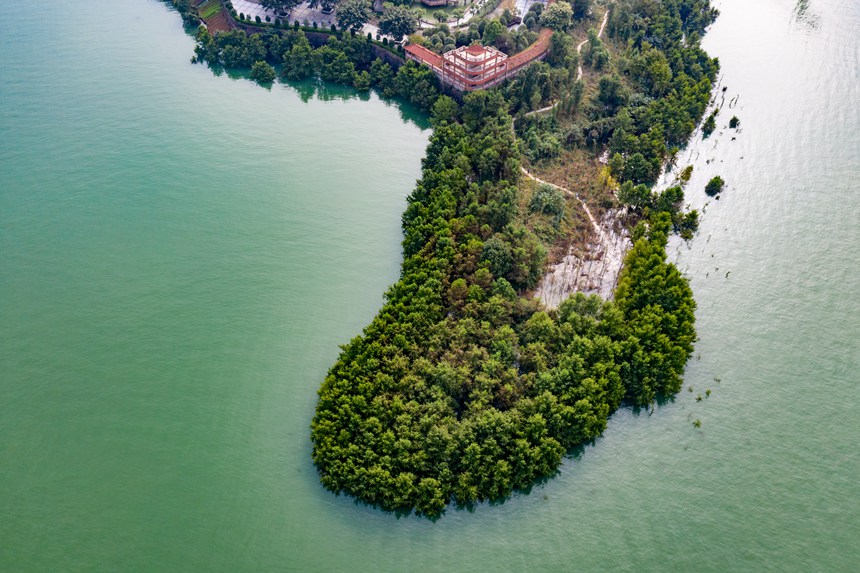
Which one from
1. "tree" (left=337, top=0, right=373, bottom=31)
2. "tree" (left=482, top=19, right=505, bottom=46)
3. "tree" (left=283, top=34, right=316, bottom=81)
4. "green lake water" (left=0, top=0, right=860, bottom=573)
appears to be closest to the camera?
"green lake water" (left=0, top=0, right=860, bottom=573)

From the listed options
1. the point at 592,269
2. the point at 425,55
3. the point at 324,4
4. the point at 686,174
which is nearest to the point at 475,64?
the point at 425,55

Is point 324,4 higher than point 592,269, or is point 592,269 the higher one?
point 324,4

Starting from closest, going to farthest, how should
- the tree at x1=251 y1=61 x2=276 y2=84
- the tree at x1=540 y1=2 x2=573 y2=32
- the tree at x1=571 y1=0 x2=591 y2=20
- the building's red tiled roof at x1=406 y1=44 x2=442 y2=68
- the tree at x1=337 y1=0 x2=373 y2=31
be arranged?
the building's red tiled roof at x1=406 y1=44 x2=442 y2=68
the tree at x1=251 y1=61 x2=276 y2=84
the tree at x1=540 y1=2 x2=573 y2=32
the tree at x1=337 y1=0 x2=373 y2=31
the tree at x1=571 y1=0 x2=591 y2=20

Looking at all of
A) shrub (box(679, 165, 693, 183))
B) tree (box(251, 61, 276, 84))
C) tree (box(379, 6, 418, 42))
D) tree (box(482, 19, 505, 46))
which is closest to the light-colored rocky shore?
shrub (box(679, 165, 693, 183))

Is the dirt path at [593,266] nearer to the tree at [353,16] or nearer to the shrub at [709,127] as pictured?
the shrub at [709,127]

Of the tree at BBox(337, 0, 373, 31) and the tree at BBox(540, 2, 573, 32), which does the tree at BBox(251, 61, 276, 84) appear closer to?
the tree at BBox(337, 0, 373, 31)

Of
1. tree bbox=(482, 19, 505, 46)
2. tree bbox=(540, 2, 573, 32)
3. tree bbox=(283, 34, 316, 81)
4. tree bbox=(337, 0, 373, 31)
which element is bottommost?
tree bbox=(283, 34, 316, 81)

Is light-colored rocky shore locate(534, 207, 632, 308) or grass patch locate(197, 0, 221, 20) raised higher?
grass patch locate(197, 0, 221, 20)

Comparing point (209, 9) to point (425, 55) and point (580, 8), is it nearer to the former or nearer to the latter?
point (425, 55)
